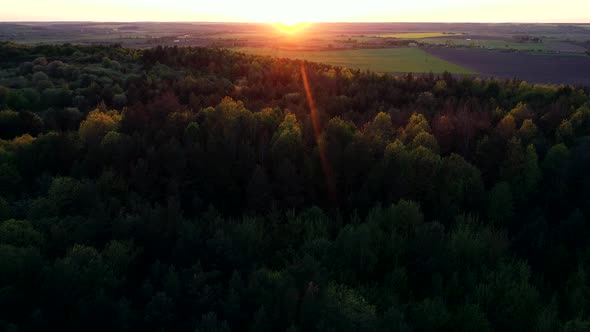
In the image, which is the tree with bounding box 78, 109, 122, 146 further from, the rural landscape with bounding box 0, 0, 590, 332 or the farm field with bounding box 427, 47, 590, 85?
the farm field with bounding box 427, 47, 590, 85

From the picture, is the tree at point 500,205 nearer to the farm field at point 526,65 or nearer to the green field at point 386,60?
the farm field at point 526,65

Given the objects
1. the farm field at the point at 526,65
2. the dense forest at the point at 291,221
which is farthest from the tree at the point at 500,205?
the farm field at the point at 526,65

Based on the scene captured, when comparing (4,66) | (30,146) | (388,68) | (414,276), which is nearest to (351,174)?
(414,276)

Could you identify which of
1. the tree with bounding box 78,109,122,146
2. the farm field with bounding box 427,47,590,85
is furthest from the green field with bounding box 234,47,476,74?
the tree with bounding box 78,109,122,146

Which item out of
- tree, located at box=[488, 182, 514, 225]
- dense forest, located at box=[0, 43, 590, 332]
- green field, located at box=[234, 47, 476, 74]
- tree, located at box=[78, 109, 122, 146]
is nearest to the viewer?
dense forest, located at box=[0, 43, 590, 332]

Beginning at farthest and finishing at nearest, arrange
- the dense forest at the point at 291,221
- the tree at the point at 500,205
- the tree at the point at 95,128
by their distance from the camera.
A: the tree at the point at 95,128 → the tree at the point at 500,205 → the dense forest at the point at 291,221

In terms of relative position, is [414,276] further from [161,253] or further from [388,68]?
[388,68]

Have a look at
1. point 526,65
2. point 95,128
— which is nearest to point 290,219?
point 95,128
